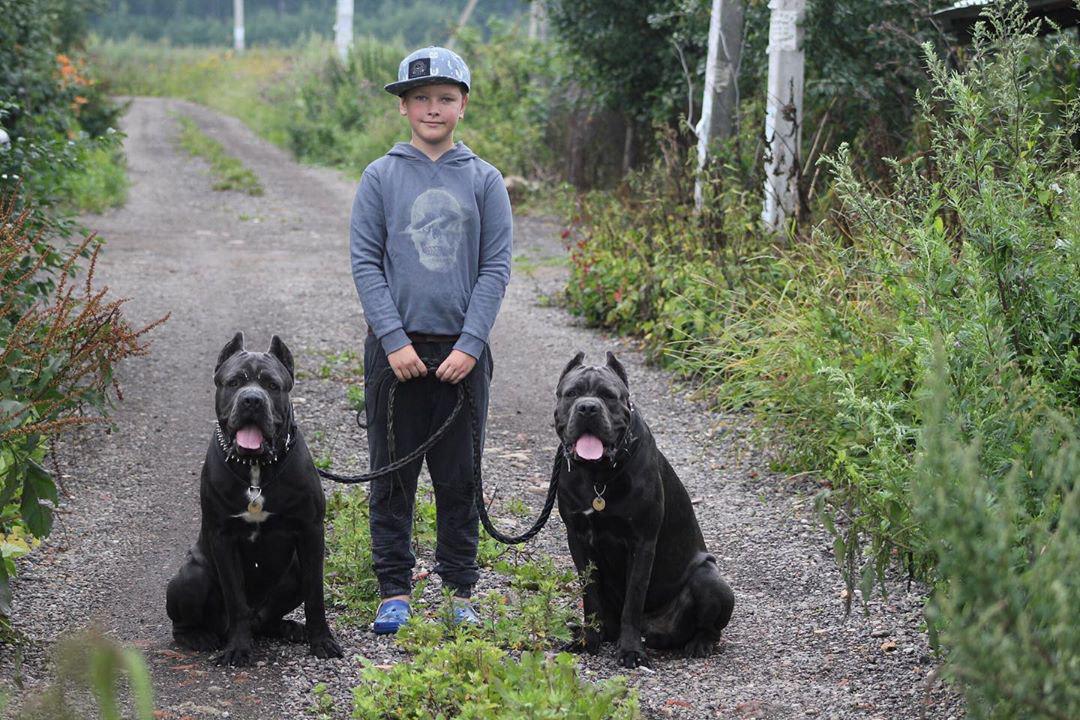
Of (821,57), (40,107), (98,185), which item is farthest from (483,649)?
(98,185)

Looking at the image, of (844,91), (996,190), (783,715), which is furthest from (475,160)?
(844,91)

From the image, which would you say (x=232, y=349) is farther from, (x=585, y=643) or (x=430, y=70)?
(x=585, y=643)

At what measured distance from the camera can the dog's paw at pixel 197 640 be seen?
469 centimetres

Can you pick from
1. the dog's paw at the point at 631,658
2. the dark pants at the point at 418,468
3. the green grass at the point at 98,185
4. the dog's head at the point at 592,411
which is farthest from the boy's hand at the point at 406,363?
the green grass at the point at 98,185

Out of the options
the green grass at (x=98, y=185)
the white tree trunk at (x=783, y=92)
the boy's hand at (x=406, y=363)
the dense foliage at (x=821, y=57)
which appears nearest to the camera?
the boy's hand at (x=406, y=363)

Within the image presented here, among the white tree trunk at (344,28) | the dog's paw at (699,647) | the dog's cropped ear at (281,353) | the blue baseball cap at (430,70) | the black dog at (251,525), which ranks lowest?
the dog's paw at (699,647)

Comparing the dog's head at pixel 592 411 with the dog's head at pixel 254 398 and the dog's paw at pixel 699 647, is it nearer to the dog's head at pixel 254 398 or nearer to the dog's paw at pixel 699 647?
the dog's paw at pixel 699 647

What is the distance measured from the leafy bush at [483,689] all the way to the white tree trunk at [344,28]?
2783 centimetres

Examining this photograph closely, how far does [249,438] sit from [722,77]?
792 cm

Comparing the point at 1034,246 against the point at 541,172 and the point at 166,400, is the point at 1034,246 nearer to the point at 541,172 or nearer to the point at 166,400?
the point at 166,400

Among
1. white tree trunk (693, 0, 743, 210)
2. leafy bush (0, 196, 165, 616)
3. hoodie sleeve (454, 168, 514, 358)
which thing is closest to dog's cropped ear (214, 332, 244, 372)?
leafy bush (0, 196, 165, 616)

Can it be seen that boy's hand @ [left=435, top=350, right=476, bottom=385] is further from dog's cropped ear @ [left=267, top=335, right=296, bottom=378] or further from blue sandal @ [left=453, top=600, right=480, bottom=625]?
blue sandal @ [left=453, top=600, right=480, bottom=625]

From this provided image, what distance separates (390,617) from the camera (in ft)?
16.0

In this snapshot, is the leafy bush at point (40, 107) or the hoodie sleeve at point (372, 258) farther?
the leafy bush at point (40, 107)
